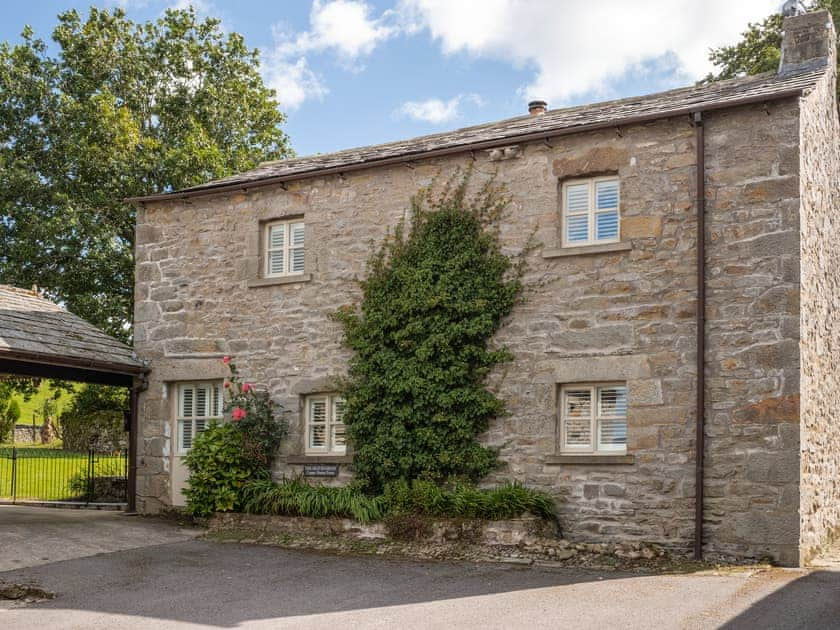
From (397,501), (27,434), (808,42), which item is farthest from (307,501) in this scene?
(27,434)

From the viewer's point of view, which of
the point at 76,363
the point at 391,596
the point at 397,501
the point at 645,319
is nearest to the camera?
the point at 391,596

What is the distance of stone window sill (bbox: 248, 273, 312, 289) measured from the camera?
15.0 meters

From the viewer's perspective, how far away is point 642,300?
1230 centimetres

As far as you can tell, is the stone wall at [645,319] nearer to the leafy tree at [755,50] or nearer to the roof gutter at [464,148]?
the roof gutter at [464,148]

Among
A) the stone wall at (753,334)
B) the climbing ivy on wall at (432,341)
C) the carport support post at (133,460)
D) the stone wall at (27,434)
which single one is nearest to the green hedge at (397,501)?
the climbing ivy on wall at (432,341)

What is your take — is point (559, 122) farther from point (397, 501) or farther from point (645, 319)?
point (397, 501)

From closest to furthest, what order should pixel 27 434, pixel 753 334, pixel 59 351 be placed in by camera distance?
pixel 753 334 < pixel 59 351 < pixel 27 434

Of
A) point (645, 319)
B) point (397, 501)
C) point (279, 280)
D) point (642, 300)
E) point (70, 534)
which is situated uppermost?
point (279, 280)

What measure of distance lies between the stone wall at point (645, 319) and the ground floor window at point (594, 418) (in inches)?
8.2

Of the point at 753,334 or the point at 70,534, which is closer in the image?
the point at 753,334

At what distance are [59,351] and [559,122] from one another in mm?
8415

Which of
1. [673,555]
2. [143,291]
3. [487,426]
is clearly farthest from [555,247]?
[143,291]

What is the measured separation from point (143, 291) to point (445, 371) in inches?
253

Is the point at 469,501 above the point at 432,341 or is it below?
below
